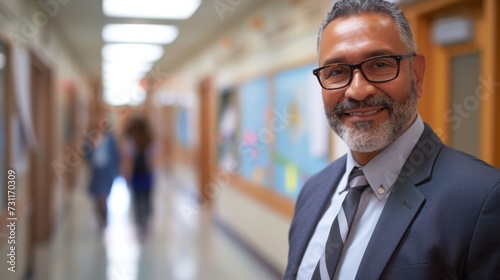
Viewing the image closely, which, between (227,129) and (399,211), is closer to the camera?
(399,211)

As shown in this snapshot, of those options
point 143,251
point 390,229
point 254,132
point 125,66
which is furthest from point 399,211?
point 125,66

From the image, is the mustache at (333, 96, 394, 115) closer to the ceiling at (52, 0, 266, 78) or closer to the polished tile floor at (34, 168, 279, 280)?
the polished tile floor at (34, 168, 279, 280)

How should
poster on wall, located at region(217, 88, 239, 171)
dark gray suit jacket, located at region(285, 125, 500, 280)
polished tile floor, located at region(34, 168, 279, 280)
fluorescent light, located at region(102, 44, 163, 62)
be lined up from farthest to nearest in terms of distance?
fluorescent light, located at region(102, 44, 163, 62), poster on wall, located at region(217, 88, 239, 171), polished tile floor, located at region(34, 168, 279, 280), dark gray suit jacket, located at region(285, 125, 500, 280)

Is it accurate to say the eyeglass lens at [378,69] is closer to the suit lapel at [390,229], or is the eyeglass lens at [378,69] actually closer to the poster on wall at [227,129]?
the suit lapel at [390,229]

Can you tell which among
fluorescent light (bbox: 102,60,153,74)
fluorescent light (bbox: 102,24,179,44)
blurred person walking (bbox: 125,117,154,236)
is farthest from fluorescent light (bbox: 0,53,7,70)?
fluorescent light (bbox: 102,60,153,74)

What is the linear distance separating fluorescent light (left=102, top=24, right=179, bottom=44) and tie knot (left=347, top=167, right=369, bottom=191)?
6.50 m

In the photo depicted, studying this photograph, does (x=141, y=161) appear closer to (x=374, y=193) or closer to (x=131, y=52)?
(x=131, y=52)

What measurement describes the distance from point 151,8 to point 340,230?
215 inches

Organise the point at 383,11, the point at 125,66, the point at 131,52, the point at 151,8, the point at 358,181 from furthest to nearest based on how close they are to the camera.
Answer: the point at 125,66, the point at 131,52, the point at 151,8, the point at 358,181, the point at 383,11

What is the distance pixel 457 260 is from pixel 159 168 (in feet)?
52.1

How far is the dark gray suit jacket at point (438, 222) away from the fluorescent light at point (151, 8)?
499 centimetres

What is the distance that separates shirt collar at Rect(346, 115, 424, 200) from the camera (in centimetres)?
115

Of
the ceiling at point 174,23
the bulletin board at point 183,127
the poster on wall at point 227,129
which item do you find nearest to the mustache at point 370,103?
the ceiling at point 174,23

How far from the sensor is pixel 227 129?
22.6 ft
